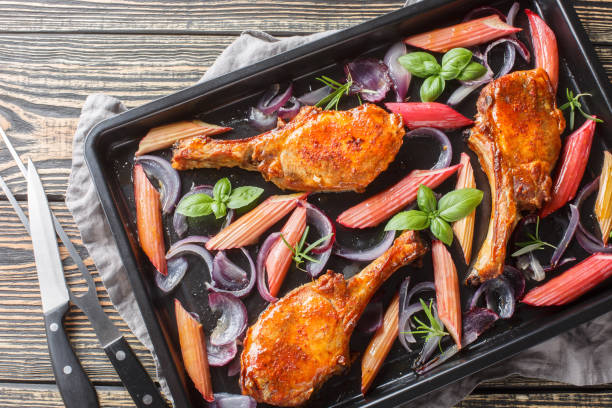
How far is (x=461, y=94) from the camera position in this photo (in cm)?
278

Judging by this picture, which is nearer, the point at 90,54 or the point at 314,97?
the point at 314,97

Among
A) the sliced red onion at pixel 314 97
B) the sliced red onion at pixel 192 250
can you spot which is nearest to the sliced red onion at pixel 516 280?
the sliced red onion at pixel 314 97

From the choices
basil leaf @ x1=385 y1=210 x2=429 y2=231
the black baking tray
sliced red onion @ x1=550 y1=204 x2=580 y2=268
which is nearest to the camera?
the black baking tray

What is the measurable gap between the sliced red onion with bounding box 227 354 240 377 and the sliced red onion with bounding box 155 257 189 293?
1.58ft

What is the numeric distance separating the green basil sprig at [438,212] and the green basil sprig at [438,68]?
0.55 metres

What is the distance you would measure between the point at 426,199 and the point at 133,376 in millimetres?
1736

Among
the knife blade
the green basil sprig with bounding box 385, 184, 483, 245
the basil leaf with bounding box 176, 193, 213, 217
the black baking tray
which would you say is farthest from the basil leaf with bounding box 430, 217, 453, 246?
the knife blade

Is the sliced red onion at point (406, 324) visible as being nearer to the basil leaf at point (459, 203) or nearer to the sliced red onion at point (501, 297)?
the sliced red onion at point (501, 297)

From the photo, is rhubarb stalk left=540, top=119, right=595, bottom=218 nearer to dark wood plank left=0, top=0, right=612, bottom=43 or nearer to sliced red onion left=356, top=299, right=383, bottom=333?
dark wood plank left=0, top=0, right=612, bottom=43

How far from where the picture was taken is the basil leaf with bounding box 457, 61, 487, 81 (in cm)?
272

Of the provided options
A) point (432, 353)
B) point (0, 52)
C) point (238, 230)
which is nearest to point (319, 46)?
point (238, 230)

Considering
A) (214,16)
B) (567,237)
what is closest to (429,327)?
(567,237)

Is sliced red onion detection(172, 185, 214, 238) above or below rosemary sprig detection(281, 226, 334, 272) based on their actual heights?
above

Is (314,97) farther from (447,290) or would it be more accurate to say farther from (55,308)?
(55,308)
